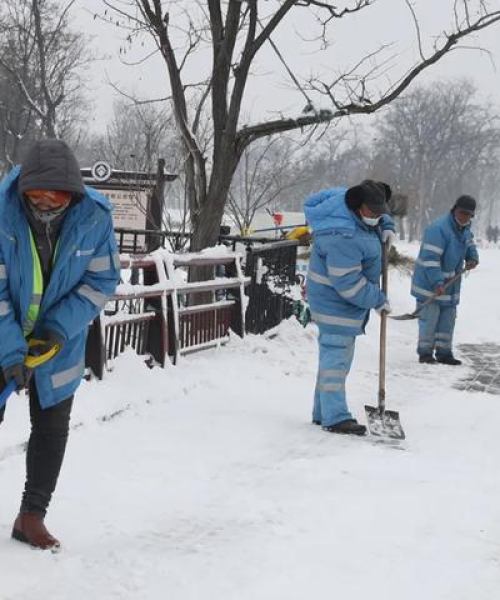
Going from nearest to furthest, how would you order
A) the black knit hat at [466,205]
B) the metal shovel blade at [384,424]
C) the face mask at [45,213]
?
the face mask at [45,213]
the metal shovel blade at [384,424]
the black knit hat at [466,205]

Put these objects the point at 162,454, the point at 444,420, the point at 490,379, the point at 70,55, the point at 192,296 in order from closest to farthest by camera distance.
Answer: the point at 162,454, the point at 444,420, the point at 490,379, the point at 192,296, the point at 70,55

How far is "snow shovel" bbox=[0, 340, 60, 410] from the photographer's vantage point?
2.92 meters

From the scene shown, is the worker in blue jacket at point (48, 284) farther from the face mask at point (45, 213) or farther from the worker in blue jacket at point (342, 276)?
the worker in blue jacket at point (342, 276)

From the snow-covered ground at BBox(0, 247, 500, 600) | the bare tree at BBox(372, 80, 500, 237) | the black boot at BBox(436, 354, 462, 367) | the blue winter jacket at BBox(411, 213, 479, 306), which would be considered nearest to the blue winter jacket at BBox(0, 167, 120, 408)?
the snow-covered ground at BBox(0, 247, 500, 600)

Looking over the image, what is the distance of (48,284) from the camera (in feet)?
9.89

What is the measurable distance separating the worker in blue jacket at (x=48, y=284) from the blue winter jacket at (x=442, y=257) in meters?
5.90

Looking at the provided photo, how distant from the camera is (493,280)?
878 inches

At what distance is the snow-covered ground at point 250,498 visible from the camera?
2.99 meters

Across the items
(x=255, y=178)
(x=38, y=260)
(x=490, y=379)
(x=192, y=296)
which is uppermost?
(x=255, y=178)

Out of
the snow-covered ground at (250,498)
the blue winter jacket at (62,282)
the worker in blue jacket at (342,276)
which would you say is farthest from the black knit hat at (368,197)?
the blue winter jacket at (62,282)

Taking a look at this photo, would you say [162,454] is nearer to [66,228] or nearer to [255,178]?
[66,228]

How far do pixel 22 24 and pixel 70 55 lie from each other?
12.4ft

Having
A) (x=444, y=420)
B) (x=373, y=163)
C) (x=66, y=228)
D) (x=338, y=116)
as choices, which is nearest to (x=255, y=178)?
(x=338, y=116)

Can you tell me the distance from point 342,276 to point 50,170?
278cm
